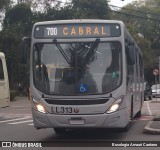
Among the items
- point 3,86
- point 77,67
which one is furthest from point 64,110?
point 3,86

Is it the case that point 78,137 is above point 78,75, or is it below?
below

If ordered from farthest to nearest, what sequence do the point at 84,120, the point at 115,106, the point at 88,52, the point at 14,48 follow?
the point at 14,48 < the point at 88,52 < the point at 115,106 < the point at 84,120

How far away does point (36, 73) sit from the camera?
13.4 meters

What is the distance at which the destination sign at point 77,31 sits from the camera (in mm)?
13430

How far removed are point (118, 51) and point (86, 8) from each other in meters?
52.7

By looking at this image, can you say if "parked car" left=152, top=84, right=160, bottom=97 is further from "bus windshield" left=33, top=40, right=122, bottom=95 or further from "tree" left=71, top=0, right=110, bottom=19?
"bus windshield" left=33, top=40, right=122, bottom=95

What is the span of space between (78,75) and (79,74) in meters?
0.04

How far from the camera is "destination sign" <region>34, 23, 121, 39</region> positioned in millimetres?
13430

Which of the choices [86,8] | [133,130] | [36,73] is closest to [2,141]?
[36,73]

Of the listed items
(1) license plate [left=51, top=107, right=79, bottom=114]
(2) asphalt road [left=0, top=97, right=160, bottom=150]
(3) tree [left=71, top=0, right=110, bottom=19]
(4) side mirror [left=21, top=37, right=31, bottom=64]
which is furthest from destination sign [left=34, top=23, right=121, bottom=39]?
(3) tree [left=71, top=0, right=110, bottom=19]

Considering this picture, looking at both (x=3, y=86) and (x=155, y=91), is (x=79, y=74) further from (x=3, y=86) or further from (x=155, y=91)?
(x=155, y=91)

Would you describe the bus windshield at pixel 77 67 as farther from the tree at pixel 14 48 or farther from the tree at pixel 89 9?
the tree at pixel 89 9

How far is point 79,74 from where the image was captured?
13094 millimetres

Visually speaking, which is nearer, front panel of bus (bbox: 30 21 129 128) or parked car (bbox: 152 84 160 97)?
front panel of bus (bbox: 30 21 129 128)
